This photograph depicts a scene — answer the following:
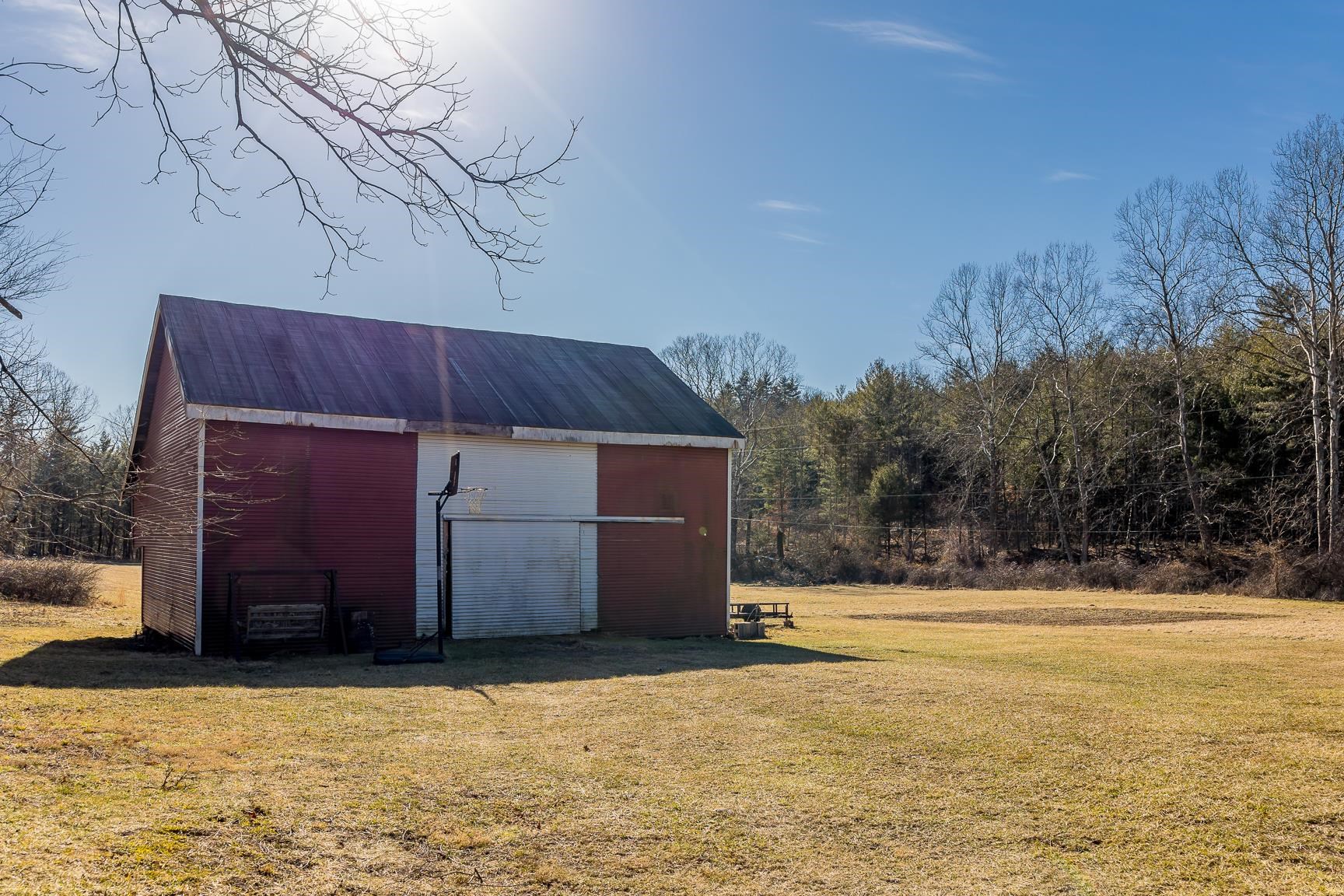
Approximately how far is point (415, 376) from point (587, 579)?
4803mm

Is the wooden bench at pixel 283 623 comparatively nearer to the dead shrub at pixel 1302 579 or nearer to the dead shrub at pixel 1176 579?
the dead shrub at pixel 1302 579

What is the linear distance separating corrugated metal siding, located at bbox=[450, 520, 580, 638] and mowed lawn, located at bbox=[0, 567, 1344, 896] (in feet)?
11.5

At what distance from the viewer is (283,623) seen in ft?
49.9

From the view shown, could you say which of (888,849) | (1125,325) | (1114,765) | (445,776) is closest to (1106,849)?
(888,849)

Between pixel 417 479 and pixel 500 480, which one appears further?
pixel 500 480

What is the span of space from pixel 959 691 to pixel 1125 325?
3382 cm

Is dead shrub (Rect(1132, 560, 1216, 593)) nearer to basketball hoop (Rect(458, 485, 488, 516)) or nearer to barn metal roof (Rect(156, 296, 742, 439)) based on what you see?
barn metal roof (Rect(156, 296, 742, 439))

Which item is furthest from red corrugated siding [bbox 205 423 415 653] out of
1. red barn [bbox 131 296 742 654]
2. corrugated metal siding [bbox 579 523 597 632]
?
corrugated metal siding [bbox 579 523 597 632]

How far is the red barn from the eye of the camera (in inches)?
616

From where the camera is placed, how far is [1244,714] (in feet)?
32.6

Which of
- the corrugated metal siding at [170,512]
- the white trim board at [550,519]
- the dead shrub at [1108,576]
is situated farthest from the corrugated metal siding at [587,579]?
the dead shrub at [1108,576]

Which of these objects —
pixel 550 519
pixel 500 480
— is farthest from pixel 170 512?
pixel 550 519

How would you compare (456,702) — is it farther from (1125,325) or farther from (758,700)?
(1125,325)

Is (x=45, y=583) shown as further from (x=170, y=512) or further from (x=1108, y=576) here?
(x=1108, y=576)
